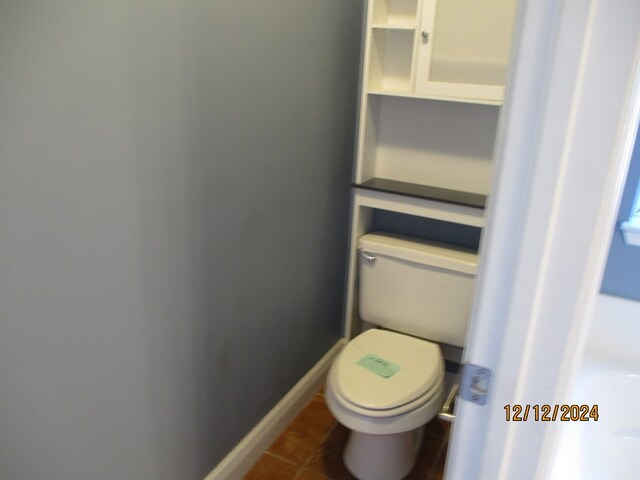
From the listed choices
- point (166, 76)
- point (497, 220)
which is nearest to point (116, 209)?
point (166, 76)

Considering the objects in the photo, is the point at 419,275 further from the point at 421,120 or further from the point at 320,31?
the point at 320,31

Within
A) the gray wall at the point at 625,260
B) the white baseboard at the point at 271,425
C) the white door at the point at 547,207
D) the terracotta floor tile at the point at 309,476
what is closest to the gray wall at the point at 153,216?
the white baseboard at the point at 271,425

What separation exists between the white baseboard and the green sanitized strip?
39 cm

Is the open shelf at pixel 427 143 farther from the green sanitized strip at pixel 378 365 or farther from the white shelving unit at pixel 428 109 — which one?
the green sanitized strip at pixel 378 365

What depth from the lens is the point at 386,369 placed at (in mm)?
1742

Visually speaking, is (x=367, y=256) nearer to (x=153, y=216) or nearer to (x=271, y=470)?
(x=271, y=470)

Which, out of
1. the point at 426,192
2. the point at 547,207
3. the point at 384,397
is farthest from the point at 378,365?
the point at 547,207

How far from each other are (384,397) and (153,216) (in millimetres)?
881

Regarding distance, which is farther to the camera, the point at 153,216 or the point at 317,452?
the point at 317,452

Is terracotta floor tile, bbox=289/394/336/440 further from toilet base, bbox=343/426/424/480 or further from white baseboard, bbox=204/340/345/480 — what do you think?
toilet base, bbox=343/426/424/480

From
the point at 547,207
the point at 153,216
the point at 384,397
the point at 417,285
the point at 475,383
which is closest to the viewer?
the point at 547,207

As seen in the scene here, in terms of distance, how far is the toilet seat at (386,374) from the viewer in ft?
5.26

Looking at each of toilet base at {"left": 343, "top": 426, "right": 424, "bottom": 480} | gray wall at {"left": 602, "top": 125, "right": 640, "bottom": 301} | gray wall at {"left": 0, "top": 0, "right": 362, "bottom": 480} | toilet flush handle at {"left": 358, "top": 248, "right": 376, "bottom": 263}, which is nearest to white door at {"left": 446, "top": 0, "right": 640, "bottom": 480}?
gray wall at {"left": 0, "top": 0, "right": 362, "bottom": 480}

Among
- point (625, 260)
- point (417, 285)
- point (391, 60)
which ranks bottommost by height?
point (417, 285)
